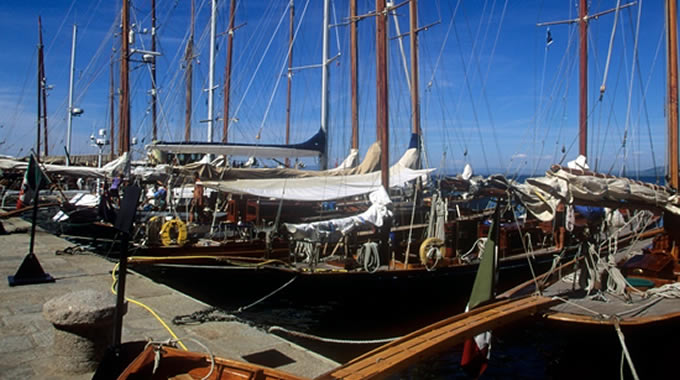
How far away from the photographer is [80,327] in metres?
5.16

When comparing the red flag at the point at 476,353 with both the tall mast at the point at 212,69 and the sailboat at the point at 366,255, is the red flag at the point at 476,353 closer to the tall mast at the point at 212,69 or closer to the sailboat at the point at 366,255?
the sailboat at the point at 366,255

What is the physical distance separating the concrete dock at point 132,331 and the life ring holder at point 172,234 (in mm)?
2828

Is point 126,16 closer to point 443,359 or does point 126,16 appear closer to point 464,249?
point 464,249

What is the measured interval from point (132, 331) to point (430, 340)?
12.9 feet

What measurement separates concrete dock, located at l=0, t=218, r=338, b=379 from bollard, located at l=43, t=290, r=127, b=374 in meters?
0.14

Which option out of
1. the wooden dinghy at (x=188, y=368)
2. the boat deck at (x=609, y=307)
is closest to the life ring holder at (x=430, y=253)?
the boat deck at (x=609, y=307)

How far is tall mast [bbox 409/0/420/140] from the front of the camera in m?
21.2

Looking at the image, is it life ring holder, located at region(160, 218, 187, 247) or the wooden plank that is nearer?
the wooden plank

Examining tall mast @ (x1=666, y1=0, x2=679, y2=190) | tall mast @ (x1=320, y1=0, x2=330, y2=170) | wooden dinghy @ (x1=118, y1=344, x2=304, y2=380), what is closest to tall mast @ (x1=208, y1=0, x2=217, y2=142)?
tall mast @ (x1=320, y1=0, x2=330, y2=170)

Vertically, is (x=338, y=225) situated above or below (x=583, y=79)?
below

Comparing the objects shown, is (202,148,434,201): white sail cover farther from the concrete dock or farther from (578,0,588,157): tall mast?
(578,0,588,157): tall mast

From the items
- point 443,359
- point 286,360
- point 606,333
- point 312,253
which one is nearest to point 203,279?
point 312,253

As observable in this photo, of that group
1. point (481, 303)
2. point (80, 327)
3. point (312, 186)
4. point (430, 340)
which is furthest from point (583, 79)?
point (80, 327)

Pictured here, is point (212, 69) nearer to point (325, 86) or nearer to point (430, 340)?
point (325, 86)
